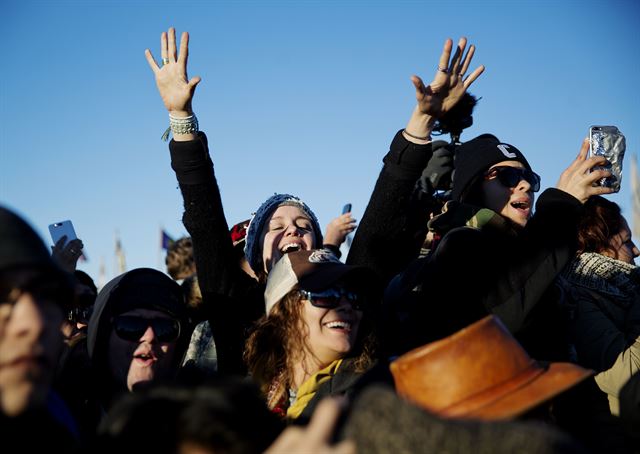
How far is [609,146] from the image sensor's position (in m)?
3.63

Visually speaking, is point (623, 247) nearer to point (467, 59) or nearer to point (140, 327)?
point (467, 59)

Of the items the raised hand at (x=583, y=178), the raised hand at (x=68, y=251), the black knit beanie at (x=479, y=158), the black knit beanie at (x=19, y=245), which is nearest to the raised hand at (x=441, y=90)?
the black knit beanie at (x=479, y=158)

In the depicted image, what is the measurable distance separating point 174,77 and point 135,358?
139cm

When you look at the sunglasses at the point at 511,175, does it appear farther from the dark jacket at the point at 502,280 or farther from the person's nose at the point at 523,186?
the dark jacket at the point at 502,280

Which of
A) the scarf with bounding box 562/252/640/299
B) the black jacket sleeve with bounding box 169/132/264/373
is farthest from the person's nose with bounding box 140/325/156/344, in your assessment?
the scarf with bounding box 562/252/640/299

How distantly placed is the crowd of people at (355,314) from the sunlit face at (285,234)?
11mm

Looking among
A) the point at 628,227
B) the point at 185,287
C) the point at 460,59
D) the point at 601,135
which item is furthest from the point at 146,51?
the point at 628,227

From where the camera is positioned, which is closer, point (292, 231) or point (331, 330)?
point (331, 330)

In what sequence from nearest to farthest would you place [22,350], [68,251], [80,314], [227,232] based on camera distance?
[22,350] → [227,232] → [80,314] → [68,251]

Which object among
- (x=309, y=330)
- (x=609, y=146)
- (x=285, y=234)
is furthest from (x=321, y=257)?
(x=609, y=146)

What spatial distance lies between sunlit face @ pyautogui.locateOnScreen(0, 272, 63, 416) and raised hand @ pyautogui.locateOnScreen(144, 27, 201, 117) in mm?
2049

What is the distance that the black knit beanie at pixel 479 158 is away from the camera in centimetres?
395

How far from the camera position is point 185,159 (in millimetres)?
3564

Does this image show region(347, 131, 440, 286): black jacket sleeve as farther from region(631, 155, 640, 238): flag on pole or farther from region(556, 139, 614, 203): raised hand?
region(631, 155, 640, 238): flag on pole
